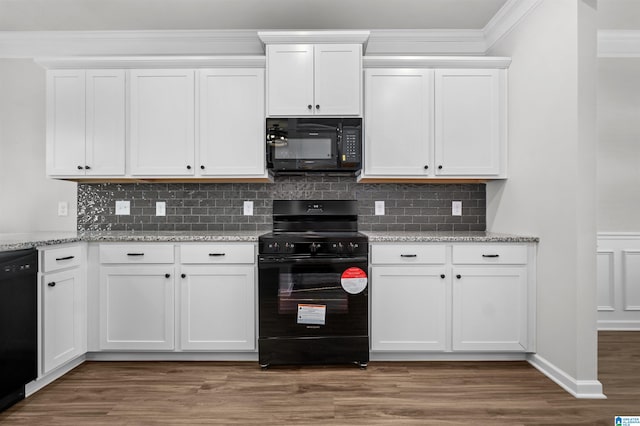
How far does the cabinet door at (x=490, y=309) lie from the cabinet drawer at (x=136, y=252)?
2.14 meters

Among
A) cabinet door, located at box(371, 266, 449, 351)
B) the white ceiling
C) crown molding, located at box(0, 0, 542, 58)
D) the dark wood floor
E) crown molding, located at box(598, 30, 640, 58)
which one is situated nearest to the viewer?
the dark wood floor

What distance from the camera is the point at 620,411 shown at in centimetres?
211

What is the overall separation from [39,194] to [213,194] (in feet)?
5.17

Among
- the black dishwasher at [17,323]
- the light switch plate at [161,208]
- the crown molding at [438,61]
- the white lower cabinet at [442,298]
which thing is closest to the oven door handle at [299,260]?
the white lower cabinet at [442,298]

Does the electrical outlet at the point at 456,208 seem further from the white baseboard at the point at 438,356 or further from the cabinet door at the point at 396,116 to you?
the white baseboard at the point at 438,356

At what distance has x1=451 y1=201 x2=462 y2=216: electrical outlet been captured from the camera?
3455 mm

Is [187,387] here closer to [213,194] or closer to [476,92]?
[213,194]

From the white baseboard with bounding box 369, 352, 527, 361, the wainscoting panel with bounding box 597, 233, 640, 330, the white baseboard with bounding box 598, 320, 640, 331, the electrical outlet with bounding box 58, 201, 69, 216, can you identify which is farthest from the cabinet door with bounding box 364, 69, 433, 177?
the electrical outlet with bounding box 58, 201, 69, 216

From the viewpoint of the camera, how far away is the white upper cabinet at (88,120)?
3.09 m

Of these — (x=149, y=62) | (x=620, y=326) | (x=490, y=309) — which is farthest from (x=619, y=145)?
(x=149, y=62)

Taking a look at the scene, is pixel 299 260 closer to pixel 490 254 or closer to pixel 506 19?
pixel 490 254

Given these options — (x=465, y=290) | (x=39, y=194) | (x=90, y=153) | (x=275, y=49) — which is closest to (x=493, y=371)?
(x=465, y=290)

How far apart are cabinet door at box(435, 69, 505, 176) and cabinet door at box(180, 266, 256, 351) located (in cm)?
186

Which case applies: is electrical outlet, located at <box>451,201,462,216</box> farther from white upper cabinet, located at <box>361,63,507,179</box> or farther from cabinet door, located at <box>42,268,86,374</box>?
cabinet door, located at <box>42,268,86,374</box>
